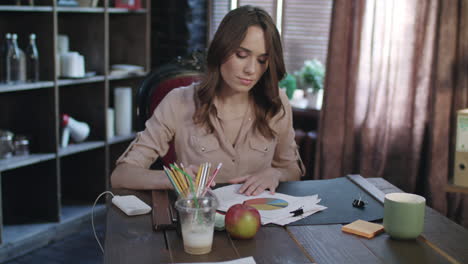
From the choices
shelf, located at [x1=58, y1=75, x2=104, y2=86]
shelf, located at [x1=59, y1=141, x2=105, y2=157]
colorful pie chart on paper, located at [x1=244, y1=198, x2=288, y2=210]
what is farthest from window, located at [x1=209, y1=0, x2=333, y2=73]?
colorful pie chart on paper, located at [x1=244, y1=198, x2=288, y2=210]

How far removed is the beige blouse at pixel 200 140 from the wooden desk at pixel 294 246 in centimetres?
55

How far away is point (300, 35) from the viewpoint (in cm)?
354

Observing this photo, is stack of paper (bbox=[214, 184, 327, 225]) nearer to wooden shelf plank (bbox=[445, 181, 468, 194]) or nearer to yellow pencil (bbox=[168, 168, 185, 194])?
yellow pencil (bbox=[168, 168, 185, 194])

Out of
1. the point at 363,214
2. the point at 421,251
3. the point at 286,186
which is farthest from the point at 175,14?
the point at 421,251

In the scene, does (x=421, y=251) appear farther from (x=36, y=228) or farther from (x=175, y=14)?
(x=175, y=14)

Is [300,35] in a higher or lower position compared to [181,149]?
higher

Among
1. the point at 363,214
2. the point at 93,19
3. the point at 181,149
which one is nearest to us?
the point at 363,214

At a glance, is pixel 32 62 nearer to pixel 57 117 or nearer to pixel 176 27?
pixel 57 117

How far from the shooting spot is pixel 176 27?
12.2ft

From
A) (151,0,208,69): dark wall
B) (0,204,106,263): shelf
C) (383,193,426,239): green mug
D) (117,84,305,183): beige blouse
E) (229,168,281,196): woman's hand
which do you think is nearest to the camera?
(383,193,426,239): green mug

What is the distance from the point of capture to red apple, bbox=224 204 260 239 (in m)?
1.31

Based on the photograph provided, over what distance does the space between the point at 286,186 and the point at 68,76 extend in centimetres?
183

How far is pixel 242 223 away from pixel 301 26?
7.85 ft

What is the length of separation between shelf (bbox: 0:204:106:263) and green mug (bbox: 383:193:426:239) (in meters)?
2.08
